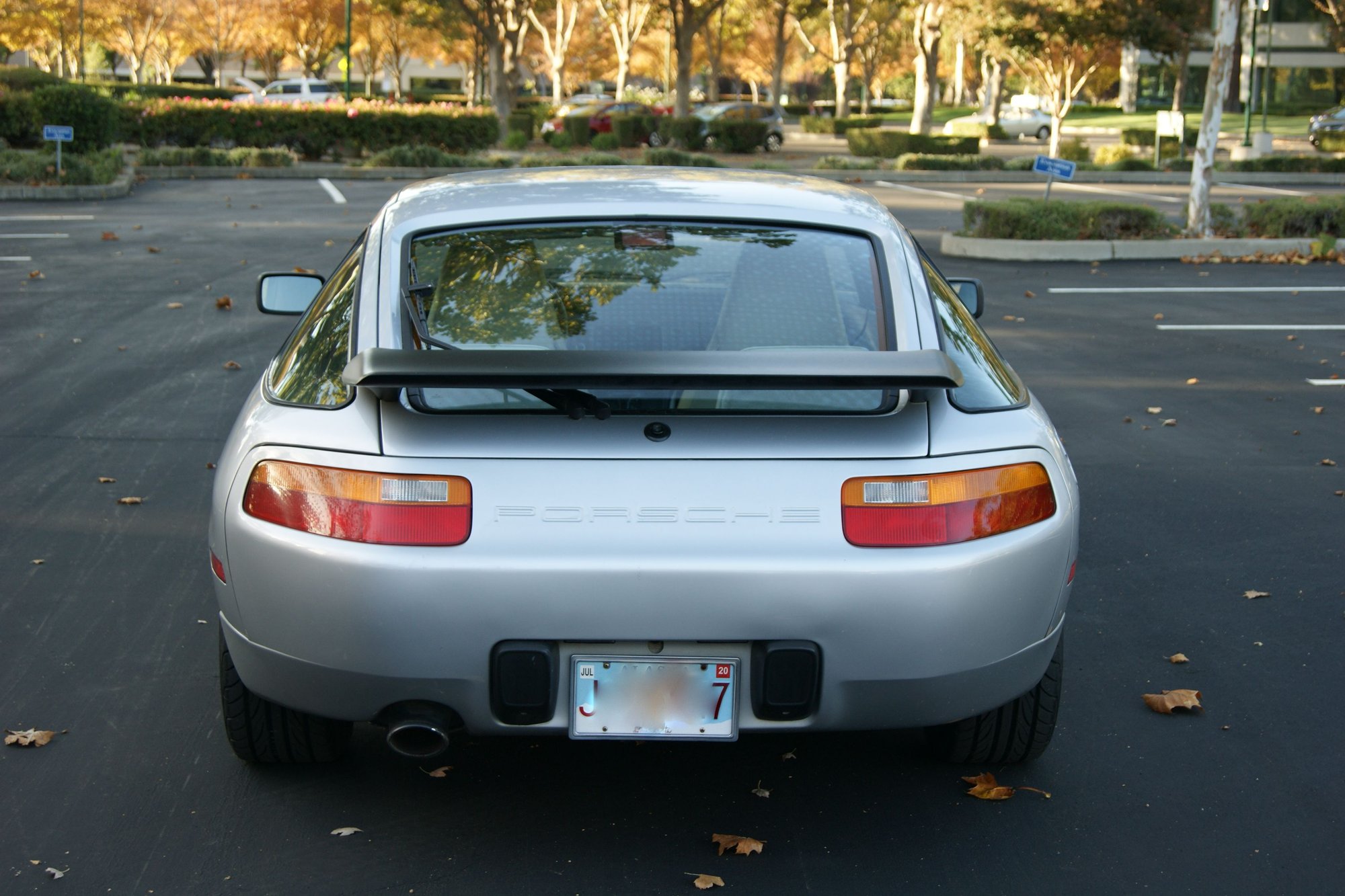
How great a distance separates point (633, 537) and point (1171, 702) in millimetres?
2120

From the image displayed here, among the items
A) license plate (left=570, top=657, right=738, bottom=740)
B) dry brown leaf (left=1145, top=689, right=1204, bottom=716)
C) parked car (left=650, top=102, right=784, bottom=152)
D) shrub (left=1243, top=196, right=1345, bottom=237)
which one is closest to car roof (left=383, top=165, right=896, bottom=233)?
license plate (left=570, top=657, right=738, bottom=740)

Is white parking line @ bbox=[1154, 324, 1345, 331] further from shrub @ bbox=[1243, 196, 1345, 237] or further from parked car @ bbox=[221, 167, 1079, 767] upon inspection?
parked car @ bbox=[221, 167, 1079, 767]

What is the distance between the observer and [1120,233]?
16.9 meters

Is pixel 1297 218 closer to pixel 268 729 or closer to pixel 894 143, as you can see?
pixel 268 729

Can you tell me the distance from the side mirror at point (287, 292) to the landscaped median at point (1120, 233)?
12.5 m

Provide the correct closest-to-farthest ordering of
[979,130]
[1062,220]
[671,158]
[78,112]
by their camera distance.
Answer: [1062,220]
[78,112]
[671,158]
[979,130]

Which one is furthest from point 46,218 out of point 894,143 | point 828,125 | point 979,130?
point 979,130

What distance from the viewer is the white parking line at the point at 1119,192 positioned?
83.2 ft

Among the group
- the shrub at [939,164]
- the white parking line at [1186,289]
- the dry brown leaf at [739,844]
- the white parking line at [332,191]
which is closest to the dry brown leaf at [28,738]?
the dry brown leaf at [739,844]

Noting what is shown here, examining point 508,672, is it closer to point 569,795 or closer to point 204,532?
point 569,795

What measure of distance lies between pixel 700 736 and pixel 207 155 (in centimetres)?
2599

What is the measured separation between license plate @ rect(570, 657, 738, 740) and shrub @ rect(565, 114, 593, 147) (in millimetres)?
38025

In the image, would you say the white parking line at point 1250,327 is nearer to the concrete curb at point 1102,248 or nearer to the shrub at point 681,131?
the concrete curb at point 1102,248

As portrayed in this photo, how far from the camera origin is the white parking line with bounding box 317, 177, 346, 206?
69.8 ft
